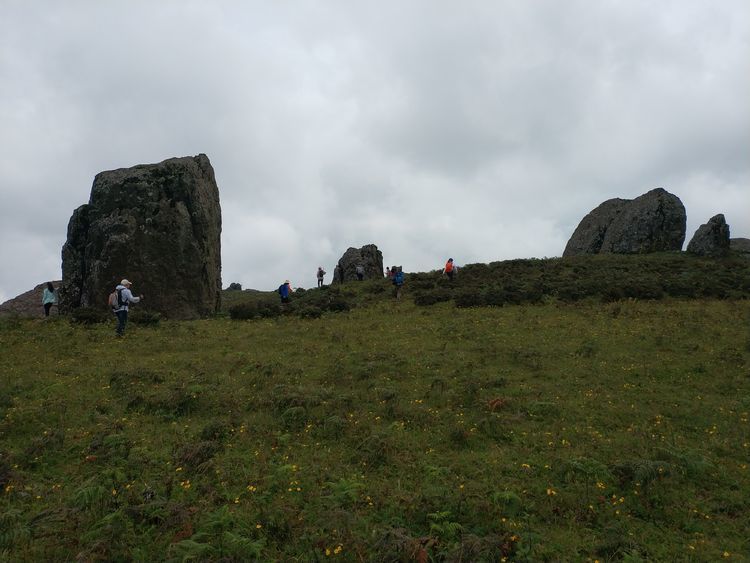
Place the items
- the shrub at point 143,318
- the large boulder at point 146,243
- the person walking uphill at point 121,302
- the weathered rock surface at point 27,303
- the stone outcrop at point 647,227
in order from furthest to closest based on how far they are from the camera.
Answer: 1. the stone outcrop at point 647,227
2. the weathered rock surface at point 27,303
3. the large boulder at point 146,243
4. the shrub at point 143,318
5. the person walking uphill at point 121,302

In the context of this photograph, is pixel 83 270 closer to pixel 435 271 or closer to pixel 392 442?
pixel 392 442

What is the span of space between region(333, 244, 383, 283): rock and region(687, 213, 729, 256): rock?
33256 millimetres

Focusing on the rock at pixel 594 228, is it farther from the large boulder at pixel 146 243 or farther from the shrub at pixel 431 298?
the large boulder at pixel 146 243

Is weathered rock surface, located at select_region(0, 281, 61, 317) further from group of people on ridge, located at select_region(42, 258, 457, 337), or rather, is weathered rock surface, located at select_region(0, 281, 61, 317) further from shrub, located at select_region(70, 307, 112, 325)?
shrub, located at select_region(70, 307, 112, 325)

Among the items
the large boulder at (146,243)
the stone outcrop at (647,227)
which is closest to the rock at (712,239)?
the stone outcrop at (647,227)

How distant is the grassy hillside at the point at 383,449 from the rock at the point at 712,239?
3562 cm

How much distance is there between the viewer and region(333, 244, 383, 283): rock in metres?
60.4

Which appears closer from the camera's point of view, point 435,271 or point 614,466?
point 614,466

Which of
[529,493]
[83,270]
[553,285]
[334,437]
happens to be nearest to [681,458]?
[529,493]

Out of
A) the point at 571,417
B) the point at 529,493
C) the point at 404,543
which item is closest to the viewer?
the point at 404,543

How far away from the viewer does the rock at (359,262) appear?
60381mm

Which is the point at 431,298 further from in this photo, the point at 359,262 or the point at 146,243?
the point at 359,262

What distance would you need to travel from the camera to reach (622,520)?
361 inches

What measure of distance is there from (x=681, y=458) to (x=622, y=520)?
2601mm
